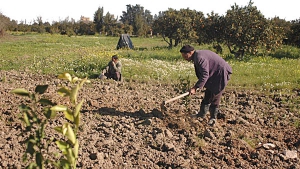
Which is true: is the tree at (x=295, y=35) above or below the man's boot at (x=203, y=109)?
above

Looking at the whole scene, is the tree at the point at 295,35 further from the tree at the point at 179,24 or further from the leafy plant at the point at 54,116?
the leafy plant at the point at 54,116

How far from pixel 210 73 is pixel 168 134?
55.3 inches

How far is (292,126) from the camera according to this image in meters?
5.91

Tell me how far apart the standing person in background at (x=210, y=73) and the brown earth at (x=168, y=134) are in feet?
1.37

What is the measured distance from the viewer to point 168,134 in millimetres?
5102

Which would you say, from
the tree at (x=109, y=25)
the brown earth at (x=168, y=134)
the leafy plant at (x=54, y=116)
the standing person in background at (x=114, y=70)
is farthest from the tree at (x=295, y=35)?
the tree at (x=109, y=25)

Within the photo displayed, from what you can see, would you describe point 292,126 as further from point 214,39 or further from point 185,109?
point 214,39

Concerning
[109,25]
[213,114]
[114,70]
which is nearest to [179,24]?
[114,70]

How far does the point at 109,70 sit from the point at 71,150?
7.77m

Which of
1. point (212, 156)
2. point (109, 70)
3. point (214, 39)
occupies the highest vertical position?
point (214, 39)

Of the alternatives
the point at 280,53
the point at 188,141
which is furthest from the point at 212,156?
the point at 280,53

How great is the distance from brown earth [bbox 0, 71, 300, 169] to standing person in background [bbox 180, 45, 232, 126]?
16.5 inches

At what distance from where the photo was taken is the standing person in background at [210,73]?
540cm

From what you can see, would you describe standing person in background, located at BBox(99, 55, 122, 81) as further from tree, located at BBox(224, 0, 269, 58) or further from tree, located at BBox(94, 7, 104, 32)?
tree, located at BBox(94, 7, 104, 32)
